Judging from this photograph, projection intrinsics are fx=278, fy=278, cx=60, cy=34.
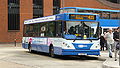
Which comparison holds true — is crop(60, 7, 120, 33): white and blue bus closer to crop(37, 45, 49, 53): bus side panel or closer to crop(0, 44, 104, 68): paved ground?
crop(37, 45, 49, 53): bus side panel

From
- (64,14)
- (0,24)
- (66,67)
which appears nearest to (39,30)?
(64,14)

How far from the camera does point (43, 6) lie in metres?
50.1

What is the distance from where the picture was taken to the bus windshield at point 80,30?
16578mm

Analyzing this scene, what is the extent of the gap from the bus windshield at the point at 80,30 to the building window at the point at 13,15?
32.2 meters

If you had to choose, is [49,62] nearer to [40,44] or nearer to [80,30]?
[80,30]

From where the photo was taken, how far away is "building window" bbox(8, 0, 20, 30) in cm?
4784

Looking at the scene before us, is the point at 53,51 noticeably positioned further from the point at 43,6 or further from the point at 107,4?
the point at 107,4

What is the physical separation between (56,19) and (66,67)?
524 cm

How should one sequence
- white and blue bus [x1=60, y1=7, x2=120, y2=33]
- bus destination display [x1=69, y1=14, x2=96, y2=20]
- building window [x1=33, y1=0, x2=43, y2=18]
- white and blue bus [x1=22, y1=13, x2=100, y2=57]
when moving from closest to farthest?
1. white and blue bus [x1=22, y1=13, x2=100, y2=57]
2. bus destination display [x1=69, y1=14, x2=96, y2=20]
3. white and blue bus [x1=60, y1=7, x2=120, y2=33]
4. building window [x1=33, y1=0, x2=43, y2=18]

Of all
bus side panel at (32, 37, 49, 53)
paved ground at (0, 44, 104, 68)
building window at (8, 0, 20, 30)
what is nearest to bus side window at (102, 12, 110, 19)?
building window at (8, 0, 20, 30)

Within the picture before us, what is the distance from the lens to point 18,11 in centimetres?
4875

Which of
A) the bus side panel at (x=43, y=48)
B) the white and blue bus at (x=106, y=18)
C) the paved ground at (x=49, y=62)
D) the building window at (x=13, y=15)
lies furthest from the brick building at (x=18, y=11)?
the paved ground at (x=49, y=62)

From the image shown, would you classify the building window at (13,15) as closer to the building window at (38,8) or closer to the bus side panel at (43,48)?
the building window at (38,8)

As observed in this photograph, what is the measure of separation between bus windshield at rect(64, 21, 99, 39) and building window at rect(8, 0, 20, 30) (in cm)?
3219
